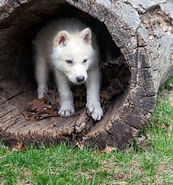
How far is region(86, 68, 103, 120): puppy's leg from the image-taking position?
4.67 meters

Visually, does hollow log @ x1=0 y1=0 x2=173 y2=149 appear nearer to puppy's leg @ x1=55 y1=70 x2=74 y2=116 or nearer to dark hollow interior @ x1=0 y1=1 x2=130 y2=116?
dark hollow interior @ x1=0 y1=1 x2=130 y2=116

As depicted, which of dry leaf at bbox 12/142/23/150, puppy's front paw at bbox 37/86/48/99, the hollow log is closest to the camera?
the hollow log

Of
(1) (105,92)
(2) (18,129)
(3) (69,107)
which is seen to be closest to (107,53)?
(1) (105,92)

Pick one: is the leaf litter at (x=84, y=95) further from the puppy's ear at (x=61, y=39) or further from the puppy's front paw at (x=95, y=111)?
the puppy's ear at (x=61, y=39)

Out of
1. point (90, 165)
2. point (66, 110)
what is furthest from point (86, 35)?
point (90, 165)

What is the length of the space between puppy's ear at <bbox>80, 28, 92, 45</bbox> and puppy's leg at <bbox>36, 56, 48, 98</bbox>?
1266mm

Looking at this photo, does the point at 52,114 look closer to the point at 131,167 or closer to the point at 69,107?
the point at 69,107

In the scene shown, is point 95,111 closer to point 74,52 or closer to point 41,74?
point 74,52

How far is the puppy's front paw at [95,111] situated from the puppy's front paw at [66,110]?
1.31 ft

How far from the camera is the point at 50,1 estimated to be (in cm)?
458

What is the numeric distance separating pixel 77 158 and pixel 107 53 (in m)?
2.89

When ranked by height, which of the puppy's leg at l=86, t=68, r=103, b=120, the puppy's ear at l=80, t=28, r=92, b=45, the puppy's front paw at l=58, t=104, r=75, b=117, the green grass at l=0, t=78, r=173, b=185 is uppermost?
the puppy's ear at l=80, t=28, r=92, b=45

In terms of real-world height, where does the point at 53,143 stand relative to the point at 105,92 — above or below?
below

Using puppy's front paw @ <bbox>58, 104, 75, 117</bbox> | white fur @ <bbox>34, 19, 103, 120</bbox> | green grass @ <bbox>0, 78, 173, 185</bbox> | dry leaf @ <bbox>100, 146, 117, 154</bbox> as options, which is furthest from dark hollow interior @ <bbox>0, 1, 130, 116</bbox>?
green grass @ <bbox>0, 78, 173, 185</bbox>
